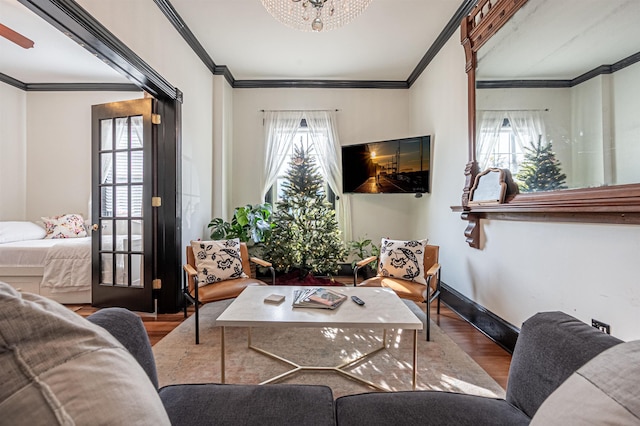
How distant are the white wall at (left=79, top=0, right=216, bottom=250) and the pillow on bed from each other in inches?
93.5

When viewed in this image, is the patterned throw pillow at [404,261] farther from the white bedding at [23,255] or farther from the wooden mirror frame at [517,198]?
the white bedding at [23,255]

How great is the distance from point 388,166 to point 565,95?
2407 millimetres

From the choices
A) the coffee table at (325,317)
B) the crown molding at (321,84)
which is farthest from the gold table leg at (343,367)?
the crown molding at (321,84)

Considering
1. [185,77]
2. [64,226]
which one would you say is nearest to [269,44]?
[185,77]

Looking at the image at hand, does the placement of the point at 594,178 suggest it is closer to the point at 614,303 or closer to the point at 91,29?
the point at 614,303

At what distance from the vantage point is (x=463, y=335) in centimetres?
259

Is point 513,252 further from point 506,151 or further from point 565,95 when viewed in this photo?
point 565,95

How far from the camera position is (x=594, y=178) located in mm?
1586

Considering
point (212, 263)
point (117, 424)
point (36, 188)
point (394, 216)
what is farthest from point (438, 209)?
point (36, 188)

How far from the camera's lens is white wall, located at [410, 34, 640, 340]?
150 cm

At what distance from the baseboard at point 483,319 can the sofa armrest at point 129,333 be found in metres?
2.41

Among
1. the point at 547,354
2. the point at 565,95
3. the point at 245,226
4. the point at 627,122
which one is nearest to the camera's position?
the point at 547,354

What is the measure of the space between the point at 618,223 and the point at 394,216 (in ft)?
10.6

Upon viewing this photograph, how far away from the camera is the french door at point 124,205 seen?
3.05m
